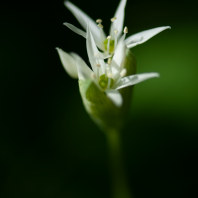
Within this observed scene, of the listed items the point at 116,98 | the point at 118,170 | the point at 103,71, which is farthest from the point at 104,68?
the point at 118,170

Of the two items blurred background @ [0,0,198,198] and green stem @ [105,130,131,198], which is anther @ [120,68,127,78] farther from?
blurred background @ [0,0,198,198]

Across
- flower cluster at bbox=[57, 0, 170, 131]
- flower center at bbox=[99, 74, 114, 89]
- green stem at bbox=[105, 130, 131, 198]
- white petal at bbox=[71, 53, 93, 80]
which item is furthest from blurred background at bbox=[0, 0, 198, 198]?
white petal at bbox=[71, 53, 93, 80]

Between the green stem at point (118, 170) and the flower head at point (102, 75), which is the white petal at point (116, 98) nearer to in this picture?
the flower head at point (102, 75)

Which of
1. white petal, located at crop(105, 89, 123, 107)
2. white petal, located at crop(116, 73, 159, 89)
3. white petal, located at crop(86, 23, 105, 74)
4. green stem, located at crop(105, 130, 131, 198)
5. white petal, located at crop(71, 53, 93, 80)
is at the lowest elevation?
green stem, located at crop(105, 130, 131, 198)

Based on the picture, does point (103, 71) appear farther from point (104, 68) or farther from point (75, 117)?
point (75, 117)

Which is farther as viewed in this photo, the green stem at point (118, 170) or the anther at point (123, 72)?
the green stem at point (118, 170)

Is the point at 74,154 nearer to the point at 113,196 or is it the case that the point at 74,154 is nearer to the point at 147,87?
the point at 113,196

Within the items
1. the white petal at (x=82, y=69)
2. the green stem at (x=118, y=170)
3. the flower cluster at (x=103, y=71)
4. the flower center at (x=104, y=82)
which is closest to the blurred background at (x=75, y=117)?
the green stem at (x=118, y=170)

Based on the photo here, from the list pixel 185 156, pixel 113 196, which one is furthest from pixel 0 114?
pixel 185 156
